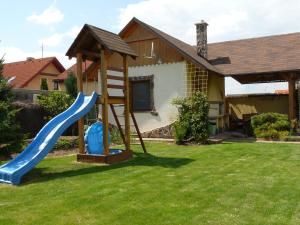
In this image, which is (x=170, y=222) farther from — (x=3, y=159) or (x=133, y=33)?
(x=133, y=33)

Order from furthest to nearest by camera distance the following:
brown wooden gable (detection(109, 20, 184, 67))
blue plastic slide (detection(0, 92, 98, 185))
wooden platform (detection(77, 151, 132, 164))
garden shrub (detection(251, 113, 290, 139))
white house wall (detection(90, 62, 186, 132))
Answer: brown wooden gable (detection(109, 20, 184, 67))
white house wall (detection(90, 62, 186, 132))
garden shrub (detection(251, 113, 290, 139))
wooden platform (detection(77, 151, 132, 164))
blue plastic slide (detection(0, 92, 98, 185))

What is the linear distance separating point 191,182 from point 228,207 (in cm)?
188

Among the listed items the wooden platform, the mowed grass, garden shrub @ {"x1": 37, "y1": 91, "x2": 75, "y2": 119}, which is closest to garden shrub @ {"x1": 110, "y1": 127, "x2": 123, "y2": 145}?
garden shrub @ {"x1": 37, "y1": 91, "x2": 75, "y2": 119}

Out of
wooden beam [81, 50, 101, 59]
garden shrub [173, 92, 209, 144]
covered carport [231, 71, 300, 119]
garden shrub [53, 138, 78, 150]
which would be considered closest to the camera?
wooden beam [81, 50, 101, 59]

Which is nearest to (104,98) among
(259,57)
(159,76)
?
(159,76)

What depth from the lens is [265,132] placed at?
52.0 ft

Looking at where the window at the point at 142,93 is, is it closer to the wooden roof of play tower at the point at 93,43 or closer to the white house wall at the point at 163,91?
the white house wall at the point at 163,91

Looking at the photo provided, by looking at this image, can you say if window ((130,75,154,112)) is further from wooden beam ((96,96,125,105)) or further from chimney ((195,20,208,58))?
wooden beam ((96,96,125,105))

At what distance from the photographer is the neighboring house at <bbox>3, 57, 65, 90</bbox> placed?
125 ft

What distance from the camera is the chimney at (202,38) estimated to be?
64.8 feet

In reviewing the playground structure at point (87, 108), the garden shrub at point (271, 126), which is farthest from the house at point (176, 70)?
the playground structure at point (87, 108)

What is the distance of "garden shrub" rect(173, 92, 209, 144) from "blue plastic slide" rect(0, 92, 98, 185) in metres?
5.20

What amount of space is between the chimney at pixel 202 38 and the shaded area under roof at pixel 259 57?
64 cm

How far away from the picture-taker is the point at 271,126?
15.8m
